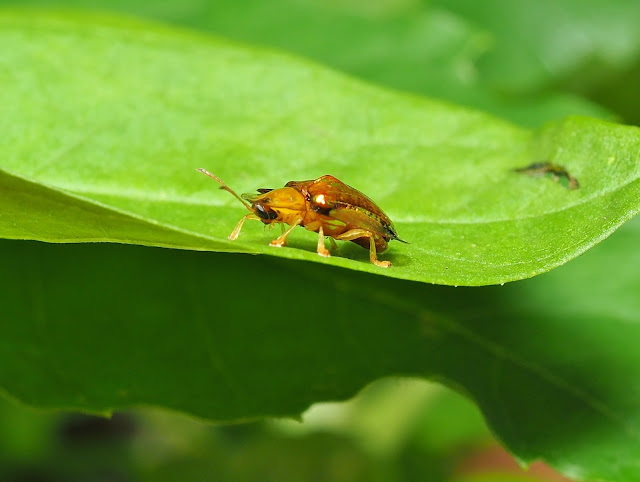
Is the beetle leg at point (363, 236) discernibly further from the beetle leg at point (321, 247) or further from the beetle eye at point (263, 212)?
the beetle eye at point (263, 212)

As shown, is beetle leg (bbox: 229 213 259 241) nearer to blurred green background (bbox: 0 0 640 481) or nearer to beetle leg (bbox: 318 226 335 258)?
beetle leg (bbox: 318 226 335 258)

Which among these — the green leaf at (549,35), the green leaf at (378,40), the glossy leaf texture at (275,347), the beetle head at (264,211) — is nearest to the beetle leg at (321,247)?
the beetle head at (264,211)

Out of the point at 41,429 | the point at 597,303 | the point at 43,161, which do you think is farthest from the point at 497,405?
the point at 41,429

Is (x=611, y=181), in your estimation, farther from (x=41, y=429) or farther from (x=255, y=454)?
(x=41, y=429)

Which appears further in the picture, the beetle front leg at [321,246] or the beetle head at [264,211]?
the beetle head at [264,211]

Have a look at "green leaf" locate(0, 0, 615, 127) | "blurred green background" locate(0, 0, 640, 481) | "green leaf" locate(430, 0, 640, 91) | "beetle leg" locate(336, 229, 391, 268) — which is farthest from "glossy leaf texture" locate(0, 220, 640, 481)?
"green leaf" locate(430, 0, 640, 91)

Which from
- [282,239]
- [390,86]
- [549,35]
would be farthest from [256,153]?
[549,35]
